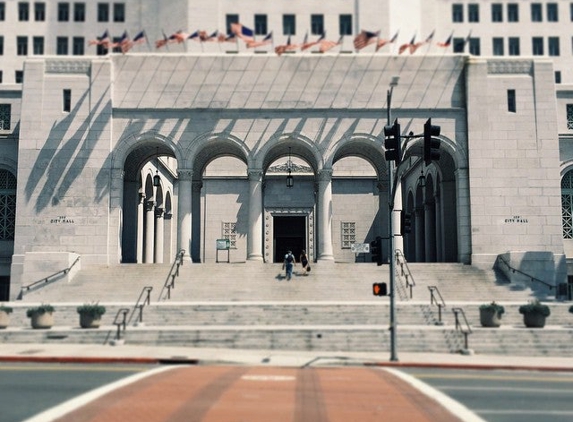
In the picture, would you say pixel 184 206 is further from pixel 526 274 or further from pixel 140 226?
pixel 526 274

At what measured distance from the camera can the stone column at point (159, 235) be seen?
55.8 meters

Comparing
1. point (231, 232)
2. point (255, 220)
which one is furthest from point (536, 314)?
point (231, 232)

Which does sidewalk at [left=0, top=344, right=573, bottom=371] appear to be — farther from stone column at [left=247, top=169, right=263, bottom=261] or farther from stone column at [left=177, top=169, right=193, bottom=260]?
stone column at [left=177, top=169, right=193, bottom=260]

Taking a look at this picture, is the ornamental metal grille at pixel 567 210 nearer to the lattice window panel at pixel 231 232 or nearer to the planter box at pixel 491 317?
the planter box at pixel 491 317

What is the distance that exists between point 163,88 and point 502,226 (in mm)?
22477

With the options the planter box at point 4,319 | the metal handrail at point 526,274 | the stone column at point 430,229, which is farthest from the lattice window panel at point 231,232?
the planter box at point 4,319

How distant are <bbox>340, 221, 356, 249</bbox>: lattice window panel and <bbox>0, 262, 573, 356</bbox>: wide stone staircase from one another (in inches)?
802

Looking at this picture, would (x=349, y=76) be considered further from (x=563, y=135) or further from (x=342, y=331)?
(x=342, y=331)

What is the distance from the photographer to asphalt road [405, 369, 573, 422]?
43.8ft

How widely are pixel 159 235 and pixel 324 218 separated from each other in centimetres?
1951

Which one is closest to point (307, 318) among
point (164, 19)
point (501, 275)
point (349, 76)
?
point (501, 275)

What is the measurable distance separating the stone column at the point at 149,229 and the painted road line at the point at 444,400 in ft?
116

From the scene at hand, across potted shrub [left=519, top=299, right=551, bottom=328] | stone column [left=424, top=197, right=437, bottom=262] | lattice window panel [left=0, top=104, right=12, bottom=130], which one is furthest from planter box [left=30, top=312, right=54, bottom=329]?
stone column [left=424, top=197, right=437, bottom=262]

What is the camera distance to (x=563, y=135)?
46438mm
